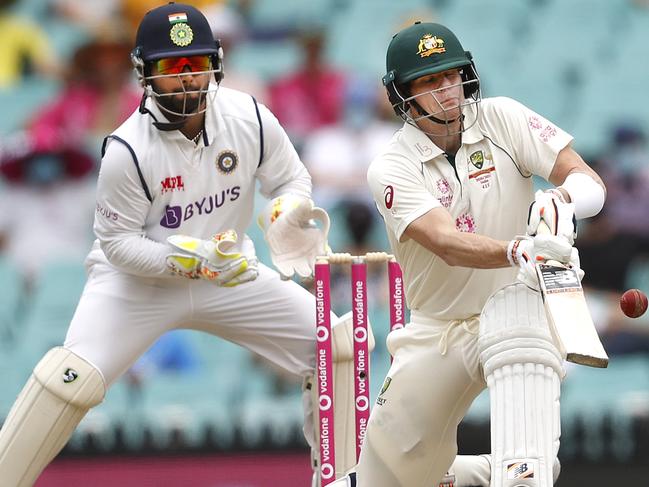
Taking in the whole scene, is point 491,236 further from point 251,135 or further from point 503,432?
point 251,135

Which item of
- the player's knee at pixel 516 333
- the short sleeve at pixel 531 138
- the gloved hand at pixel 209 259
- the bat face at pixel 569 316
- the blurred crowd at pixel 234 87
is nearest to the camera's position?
the bat face at pixel 569 316

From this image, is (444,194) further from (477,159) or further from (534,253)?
(534,253)

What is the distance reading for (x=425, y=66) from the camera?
393 cm

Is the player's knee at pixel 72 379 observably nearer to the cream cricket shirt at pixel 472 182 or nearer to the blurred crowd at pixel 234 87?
the cream cricket shirt at pixel 472 182

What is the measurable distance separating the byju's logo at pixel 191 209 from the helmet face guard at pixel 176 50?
27 centimetres

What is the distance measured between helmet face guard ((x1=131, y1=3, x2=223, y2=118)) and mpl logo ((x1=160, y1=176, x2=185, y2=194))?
0.61 ft

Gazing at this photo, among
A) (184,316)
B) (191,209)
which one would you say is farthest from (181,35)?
(184,316)

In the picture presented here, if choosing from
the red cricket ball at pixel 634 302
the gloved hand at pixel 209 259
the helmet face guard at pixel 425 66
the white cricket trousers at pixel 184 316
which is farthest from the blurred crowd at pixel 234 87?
the red cricket ball at pixel 634 302

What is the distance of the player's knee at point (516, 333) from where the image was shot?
3.64m

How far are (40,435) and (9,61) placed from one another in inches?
162

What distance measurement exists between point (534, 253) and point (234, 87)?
4.44 m

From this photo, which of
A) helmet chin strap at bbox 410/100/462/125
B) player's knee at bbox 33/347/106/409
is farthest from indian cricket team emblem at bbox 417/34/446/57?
player's knee at bbox 33/347/106/409

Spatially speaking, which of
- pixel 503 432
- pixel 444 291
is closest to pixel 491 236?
pixel 444 291

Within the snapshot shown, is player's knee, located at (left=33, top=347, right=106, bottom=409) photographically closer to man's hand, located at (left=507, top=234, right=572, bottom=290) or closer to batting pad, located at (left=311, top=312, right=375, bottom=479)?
batting pad, located at (left=311, top=312, right=375, bottom=479)
